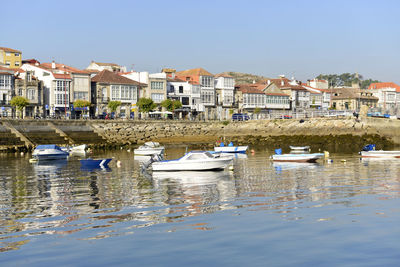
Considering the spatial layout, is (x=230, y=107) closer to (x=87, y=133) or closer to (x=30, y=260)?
(x=87, y=133)

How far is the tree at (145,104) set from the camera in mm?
102438

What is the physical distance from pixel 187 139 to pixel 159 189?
192 ft

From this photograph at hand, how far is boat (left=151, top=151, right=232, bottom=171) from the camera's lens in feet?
129

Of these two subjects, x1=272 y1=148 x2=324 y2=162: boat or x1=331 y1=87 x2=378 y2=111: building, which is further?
x1=331 y1=87 x2=378 y2=111: building

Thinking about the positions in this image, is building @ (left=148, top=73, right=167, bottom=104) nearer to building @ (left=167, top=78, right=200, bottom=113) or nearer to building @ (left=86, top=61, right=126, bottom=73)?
building @ (left=167, top=78, right=200, bottom=113)

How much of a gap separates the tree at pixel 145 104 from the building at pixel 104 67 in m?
24.0

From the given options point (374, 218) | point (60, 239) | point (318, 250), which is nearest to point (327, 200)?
point (374, 218)

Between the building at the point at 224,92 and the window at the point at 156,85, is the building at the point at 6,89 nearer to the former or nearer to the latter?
the window at the point at 156,85

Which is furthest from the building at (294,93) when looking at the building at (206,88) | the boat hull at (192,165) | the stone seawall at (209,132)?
the boat hull at (192,165)

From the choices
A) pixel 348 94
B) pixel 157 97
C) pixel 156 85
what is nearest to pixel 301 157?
pixel 157 97

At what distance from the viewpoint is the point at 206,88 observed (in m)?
122

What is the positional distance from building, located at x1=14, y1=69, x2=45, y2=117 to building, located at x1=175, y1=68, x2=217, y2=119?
117 ft

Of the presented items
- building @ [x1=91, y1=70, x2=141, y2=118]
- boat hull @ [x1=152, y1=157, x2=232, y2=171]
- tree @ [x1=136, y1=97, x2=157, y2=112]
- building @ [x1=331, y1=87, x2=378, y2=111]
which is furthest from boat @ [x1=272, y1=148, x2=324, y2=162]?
building @ [x1=331, y1=87, x2=378, y2=111]

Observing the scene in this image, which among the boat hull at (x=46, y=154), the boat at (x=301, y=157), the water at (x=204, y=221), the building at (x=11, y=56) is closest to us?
the water at (x=204, y=221)
